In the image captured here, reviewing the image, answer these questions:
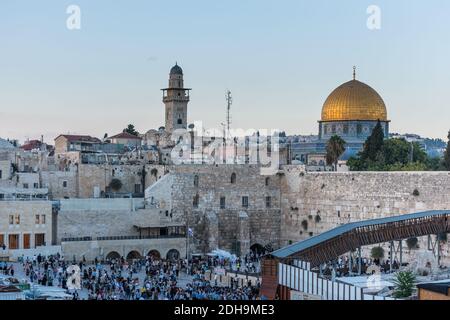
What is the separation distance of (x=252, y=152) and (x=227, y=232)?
17.9 feet

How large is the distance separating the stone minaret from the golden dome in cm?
1196

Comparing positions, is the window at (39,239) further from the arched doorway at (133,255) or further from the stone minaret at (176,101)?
the stone minaret at (176,101)

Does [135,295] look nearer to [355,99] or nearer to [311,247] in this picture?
[311,247]

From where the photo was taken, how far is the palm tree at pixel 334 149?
171 feet

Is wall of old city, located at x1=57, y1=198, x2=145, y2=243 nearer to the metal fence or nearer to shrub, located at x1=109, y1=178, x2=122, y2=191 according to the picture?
shrub, located at x1=109, y1=178, x2=122, y2=191

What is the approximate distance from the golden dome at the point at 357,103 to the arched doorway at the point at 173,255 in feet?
94.4

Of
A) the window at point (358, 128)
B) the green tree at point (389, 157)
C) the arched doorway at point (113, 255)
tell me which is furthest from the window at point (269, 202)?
the window at point (358, 128)

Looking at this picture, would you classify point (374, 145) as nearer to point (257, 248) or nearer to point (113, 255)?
point (257, 248)

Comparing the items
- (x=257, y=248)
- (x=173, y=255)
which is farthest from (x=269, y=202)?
(x=173, y=255)

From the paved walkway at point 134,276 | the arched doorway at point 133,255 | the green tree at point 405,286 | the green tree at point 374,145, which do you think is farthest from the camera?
the green tree at point 374,145

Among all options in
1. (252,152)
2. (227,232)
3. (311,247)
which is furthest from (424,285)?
(252,152)

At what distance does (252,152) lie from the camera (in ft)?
141

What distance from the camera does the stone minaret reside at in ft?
186

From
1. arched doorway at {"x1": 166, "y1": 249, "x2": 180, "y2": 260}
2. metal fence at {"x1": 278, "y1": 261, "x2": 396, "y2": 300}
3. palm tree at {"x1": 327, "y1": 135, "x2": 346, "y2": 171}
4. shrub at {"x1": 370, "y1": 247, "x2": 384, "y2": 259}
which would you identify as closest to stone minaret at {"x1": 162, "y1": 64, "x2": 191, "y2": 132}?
palm tree at {"x1": 327, "y1": 135, "x2": 346, "y2": 171}
